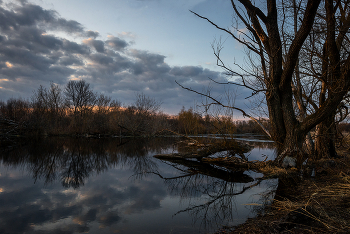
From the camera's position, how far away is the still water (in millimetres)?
3039

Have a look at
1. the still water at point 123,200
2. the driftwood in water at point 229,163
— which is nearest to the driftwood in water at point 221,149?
the driftwood in water at point 229,163

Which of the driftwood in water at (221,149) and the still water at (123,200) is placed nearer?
the still water at (123,200)

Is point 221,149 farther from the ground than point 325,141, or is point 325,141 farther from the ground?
point 325,141

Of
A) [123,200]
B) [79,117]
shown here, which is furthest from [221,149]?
[79,117]

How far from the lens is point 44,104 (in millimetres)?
30125

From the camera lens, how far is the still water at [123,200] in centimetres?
304

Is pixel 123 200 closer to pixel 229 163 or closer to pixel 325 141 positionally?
pixel 229 163

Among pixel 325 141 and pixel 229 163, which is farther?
pixel 325 141

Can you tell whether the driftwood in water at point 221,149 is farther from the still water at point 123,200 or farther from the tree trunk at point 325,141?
the tree trunk at point 325,141

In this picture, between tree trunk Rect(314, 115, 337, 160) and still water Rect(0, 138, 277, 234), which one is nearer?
still water Rect(0, 138, 277, 234)

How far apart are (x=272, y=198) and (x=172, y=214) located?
2166 mm

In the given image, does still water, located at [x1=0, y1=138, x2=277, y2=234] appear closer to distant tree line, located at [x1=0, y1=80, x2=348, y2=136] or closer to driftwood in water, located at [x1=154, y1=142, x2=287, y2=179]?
driftwood in water, located at [x1=154, y1=142, x2=287, y2=179]

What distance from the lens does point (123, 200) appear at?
4223 millimetres

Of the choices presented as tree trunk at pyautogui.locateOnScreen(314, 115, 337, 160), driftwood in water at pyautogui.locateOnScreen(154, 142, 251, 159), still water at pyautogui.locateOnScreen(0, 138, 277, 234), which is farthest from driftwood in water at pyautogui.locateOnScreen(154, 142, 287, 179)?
tree trunk at pyautogui.locateOnScreen(314, 115, 337, 160)
